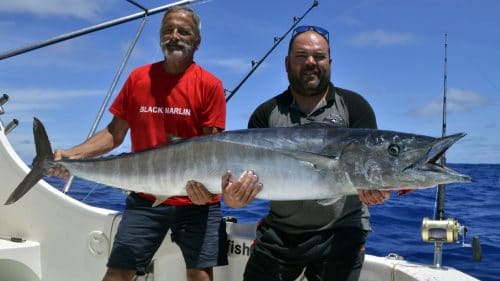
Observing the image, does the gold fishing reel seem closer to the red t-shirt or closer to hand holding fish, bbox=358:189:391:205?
hand holding fish, bbox=358:189:391:205

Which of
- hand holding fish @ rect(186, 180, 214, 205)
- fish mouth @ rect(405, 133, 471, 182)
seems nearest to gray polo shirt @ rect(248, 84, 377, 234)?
hand holding fish @ rect(186, 180, 214, 205)

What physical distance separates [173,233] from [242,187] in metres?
0.95

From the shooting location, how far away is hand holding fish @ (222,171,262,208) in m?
2.48

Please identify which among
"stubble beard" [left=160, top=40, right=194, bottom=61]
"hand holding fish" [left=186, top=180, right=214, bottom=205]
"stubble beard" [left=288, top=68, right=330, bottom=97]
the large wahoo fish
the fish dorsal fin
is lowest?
"hand holding fish" [left=186, top=180, right=214, bottom=205]

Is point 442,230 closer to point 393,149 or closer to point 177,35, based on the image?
point 393,149

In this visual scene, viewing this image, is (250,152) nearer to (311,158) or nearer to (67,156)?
(311,158)

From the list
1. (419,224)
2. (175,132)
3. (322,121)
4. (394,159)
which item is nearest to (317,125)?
(322,121)

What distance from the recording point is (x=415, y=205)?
35.9 feet

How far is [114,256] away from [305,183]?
1470 millimetres

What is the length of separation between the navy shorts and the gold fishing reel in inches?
49.6

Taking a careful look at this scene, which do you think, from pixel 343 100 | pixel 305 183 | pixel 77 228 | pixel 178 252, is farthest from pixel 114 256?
pixel 343 100

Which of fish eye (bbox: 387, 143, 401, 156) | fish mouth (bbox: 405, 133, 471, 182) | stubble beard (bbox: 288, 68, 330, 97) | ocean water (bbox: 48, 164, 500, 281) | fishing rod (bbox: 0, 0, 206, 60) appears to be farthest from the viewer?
ocean water (bbox: 48, 164, 500, 281)

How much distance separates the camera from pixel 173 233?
3238 mm

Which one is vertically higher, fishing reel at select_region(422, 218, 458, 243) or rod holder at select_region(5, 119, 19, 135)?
rod holder at select_region(5, 119, 19, 135)
